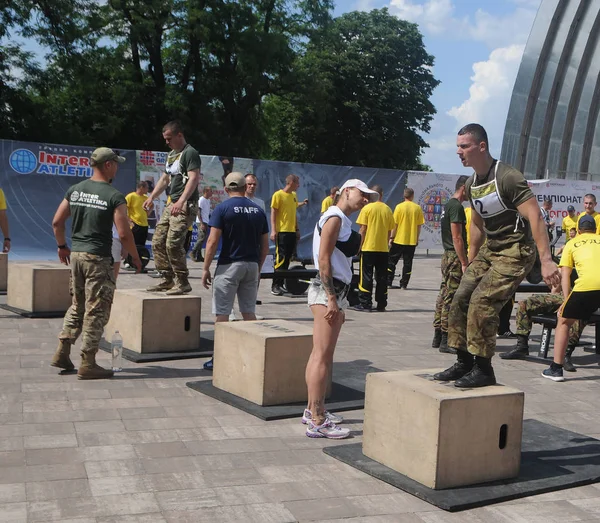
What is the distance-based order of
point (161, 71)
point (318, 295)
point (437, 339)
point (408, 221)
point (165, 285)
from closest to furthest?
point (318, 295) → point (165, 285) → point (437, 339) → point (408, 221) → point (161, 71)

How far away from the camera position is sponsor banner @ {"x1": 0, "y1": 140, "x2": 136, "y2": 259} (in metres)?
18.3

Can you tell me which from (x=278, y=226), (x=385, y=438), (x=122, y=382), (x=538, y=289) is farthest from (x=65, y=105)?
(x=385, y=438)

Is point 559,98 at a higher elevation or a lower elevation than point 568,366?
higher

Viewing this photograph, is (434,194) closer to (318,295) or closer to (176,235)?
(176,235)

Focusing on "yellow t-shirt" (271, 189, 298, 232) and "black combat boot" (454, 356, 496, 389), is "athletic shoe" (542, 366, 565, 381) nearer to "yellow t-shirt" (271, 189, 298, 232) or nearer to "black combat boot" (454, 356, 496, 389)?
"black combat boot" (454, 356, 496, 389)

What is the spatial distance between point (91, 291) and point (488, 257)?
355 cm

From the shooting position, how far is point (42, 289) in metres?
11.2

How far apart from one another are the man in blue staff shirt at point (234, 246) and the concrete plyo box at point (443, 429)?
2729 mm

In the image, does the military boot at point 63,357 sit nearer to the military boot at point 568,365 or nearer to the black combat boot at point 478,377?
the black combat boot at point 478,377

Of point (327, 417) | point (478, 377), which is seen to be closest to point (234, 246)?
point (327, 417)

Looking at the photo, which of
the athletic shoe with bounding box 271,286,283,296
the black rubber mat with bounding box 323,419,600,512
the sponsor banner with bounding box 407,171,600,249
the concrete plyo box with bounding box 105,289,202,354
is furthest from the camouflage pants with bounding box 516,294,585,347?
the sponsor banner with bounding box 407,171,600,249

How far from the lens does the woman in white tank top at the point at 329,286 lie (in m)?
5.66

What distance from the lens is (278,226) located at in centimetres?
1452

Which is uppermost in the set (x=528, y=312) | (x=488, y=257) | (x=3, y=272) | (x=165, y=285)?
(x=488, y=257)
